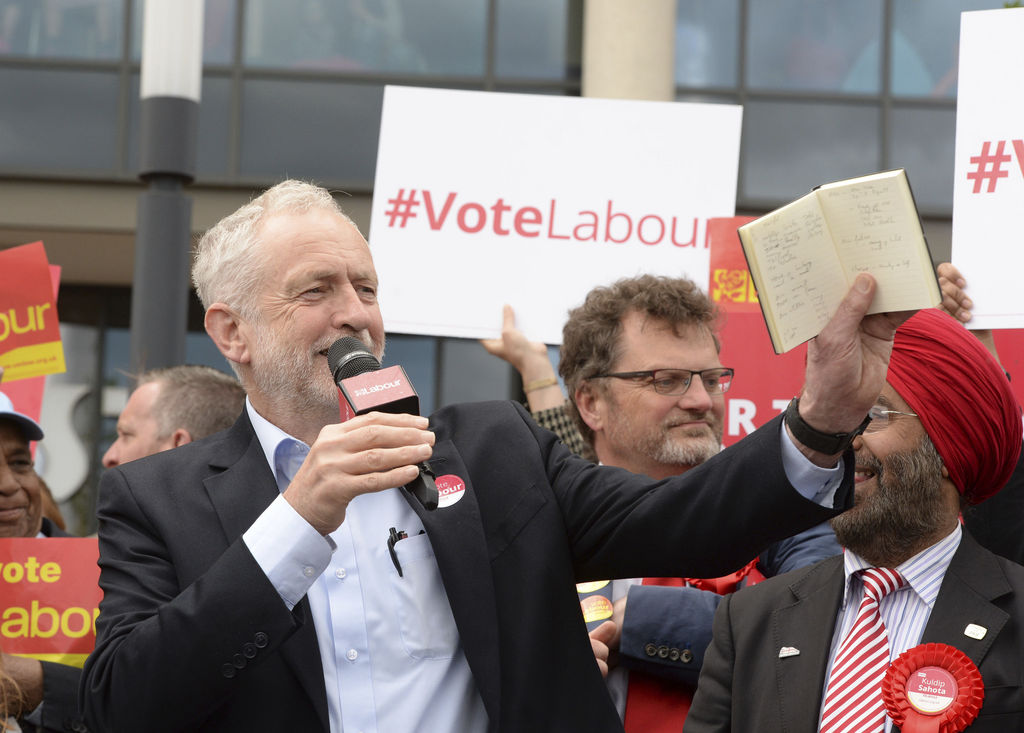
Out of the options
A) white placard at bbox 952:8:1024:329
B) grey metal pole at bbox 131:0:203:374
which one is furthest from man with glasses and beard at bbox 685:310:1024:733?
grey metal pole at bbox 131:0:203:374

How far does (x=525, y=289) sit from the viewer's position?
186 inches

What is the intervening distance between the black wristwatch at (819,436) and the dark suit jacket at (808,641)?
35.0 inches

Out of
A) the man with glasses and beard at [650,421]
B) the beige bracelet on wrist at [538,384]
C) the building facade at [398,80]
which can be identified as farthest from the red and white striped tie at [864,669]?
the building facade at [398,80]

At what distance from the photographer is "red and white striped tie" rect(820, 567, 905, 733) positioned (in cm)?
281

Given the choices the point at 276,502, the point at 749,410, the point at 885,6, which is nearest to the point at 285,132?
the point at 885,6

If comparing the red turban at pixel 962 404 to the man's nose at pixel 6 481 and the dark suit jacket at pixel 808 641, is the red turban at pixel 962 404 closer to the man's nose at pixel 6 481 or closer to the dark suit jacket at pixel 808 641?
the dark suit jacket at pixel 808 641

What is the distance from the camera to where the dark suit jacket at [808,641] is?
2.71m

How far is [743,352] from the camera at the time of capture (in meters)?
4.56

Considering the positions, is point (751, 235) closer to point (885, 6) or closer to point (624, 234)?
point (624, 234)

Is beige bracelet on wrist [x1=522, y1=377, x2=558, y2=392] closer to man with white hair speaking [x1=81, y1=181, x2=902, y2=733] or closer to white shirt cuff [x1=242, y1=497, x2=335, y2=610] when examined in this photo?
man with white hair speaking [x1=81, y1=181, x2=902, y2=733]

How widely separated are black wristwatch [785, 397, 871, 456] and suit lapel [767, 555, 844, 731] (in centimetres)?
96

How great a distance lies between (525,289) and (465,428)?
2132mm

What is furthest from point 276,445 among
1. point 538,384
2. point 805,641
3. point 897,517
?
point 538,384

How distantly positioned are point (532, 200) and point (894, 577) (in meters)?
2.28
